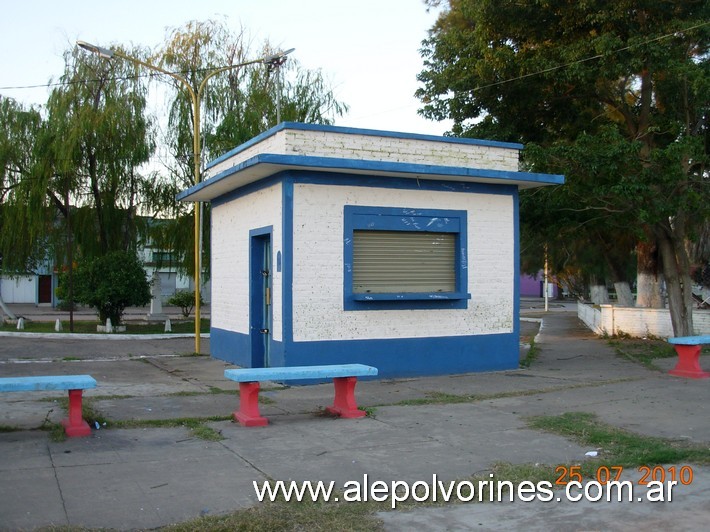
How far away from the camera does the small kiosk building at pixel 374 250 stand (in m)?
12.1

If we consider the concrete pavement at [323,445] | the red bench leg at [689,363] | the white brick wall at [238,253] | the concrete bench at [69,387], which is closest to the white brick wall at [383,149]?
the white brick wall at [238,253]

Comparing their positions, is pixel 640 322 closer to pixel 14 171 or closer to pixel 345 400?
pixel 345 400

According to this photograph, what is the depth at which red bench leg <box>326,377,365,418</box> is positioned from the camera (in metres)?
9.30

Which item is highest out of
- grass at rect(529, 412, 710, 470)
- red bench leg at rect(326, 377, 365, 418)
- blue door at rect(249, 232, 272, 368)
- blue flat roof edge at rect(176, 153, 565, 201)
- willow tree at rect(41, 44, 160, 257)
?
willow tree at rect(41, 44, 160, 257)

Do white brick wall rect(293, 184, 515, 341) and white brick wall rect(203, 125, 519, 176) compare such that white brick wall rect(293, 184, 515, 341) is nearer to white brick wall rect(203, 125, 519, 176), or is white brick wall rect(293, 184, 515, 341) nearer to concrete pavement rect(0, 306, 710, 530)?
white brick wall rect(203, 125, 519, 176)

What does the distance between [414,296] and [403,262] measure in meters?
0.70

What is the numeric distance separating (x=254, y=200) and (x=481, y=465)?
311 inches

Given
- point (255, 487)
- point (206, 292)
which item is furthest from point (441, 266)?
point (206, 292)

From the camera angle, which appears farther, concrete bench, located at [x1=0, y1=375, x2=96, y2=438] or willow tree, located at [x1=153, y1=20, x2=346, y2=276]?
willow tree, located at [x1=153, y1=20, x2=346, y2=276]

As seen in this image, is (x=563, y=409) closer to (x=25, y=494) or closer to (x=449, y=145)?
(x=449, y=145)

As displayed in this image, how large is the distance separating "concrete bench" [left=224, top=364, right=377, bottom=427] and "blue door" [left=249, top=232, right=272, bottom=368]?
4300 millimetres

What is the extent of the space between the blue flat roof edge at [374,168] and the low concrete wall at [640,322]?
9308mm

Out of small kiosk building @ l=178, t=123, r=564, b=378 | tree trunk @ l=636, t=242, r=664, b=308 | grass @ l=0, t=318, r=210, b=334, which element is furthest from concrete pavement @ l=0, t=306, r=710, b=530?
tree trunk @ l=636, t=242, r=664, b=308

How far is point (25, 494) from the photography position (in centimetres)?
584
